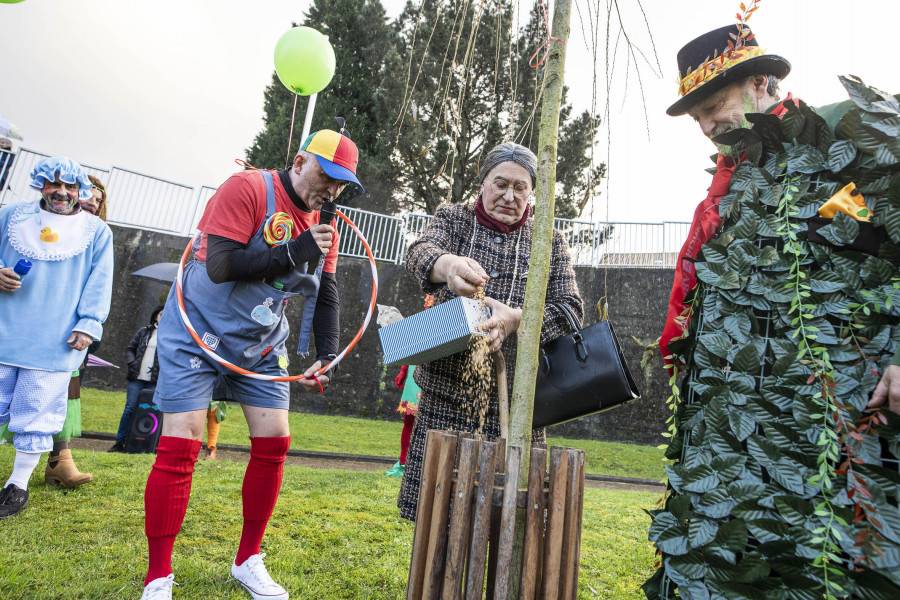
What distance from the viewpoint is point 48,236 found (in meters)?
3.41

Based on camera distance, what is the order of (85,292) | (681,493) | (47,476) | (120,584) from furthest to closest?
(47,476), (85,292), (120,584), (681,493)

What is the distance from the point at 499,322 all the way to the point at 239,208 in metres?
1.26

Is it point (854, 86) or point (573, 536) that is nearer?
point (854, 86)

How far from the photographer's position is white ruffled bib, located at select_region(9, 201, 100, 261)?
3.34 metres

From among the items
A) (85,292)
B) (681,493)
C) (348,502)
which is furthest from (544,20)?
(348,502)

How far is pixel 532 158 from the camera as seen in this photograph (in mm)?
2357

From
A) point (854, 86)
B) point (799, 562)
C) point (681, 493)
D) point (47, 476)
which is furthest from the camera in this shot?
point (47, 476)

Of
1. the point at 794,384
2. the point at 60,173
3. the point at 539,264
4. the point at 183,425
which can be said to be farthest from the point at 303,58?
the point at 794,384

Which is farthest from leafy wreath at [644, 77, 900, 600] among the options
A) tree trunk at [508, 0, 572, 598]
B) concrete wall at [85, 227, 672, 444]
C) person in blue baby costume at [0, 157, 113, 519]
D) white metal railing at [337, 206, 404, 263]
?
white metal railing at [337, 206, 404, 263]

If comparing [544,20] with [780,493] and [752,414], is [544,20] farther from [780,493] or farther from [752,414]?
[780,493]

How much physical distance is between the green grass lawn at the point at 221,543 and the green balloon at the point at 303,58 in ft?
13.4

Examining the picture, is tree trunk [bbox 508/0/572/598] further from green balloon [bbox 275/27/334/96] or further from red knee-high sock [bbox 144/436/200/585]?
green balloon [bbox 275/27/334/96]

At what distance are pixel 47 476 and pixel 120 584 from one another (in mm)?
2139

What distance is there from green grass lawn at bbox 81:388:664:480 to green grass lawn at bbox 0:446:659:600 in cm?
311
